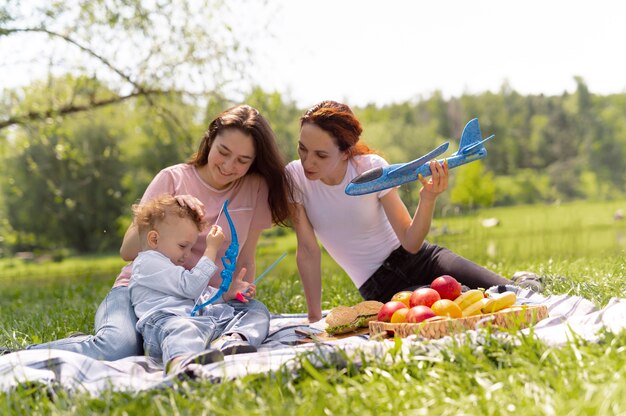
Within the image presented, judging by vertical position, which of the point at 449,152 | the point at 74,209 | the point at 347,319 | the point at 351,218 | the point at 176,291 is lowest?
the point at 74,209

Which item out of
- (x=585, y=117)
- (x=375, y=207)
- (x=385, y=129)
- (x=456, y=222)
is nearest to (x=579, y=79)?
(x=585, y=117)

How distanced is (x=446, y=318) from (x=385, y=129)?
32.7 metres

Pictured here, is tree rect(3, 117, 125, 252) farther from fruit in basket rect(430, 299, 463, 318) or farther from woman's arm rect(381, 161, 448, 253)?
fruit in basket rect(430, 299, 463, 318)

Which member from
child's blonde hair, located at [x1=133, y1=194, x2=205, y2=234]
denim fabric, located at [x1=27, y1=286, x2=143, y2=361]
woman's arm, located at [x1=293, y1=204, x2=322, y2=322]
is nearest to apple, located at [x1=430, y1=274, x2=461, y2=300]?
woman's arm, located at [x1=293, y1=204, x2=322, y2=322]

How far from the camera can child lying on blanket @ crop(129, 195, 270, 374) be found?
3.24 meters

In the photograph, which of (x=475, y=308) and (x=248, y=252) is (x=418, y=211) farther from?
(x=248, y=252)

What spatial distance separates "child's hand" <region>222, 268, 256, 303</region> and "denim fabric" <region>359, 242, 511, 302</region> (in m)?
0.95

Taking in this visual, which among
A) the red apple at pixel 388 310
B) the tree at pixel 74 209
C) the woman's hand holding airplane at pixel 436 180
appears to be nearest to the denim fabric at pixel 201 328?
the red apple at pixel 388 310

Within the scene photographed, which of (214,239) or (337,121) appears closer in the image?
(214,239)

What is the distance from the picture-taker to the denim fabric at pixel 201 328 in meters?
3.02

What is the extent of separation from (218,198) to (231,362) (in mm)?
1617

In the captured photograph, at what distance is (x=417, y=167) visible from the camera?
379 cm

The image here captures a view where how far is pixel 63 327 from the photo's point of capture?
15.5 ft

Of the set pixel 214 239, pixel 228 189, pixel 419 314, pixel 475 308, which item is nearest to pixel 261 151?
pixel 228 189
